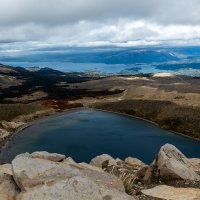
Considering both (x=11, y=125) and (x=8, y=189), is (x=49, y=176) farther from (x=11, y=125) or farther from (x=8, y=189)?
(x=11, y=125)

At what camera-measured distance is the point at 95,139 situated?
89812 millimetres

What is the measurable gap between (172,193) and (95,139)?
69.2 m

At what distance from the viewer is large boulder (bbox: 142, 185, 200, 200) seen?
65.3ft

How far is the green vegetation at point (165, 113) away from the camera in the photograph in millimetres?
102875

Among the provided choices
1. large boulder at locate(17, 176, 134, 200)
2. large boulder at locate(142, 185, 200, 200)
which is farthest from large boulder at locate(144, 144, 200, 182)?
large boulder at locate(17, 176, 134, 200)

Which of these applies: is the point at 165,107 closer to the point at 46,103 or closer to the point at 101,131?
the point at 101,131

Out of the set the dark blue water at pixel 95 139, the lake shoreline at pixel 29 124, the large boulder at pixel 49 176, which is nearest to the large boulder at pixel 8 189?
the large boulder at pixel 49 176

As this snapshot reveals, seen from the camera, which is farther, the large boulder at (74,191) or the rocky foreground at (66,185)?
the rocky foreground at (66,185)

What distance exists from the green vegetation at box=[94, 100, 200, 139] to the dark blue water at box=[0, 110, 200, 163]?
373cm

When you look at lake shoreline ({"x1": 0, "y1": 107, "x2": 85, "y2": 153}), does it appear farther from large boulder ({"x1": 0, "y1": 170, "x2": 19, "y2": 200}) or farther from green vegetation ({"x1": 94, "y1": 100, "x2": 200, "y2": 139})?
large boulder ({"x1": 0, "y1": 170, "x2": 19, "y2": 200})

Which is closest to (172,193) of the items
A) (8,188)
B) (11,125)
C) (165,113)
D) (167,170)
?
(167,170)

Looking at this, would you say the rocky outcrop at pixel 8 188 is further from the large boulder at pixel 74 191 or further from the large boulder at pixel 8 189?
the large boulder at pixel 74 191

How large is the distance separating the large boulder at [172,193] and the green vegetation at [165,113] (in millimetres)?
76873

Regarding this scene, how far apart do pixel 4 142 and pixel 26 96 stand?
89.6 meters
